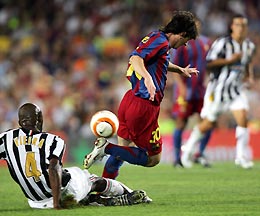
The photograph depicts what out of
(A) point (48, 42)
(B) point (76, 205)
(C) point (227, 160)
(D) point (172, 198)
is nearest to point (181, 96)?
(C) point (227, 160)

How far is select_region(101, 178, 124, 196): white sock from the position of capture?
8539mm

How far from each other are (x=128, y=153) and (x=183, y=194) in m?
1.38

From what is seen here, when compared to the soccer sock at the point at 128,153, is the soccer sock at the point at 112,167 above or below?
below

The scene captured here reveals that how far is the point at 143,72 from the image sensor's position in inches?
329

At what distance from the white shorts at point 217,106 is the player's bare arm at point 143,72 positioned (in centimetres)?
624

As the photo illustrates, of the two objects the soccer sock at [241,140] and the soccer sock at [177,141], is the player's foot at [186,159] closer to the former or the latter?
the soccer sock at [177,141]

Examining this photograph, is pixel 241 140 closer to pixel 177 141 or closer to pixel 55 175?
pixel 177 141

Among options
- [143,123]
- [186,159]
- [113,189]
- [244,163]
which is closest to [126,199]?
[113,189]

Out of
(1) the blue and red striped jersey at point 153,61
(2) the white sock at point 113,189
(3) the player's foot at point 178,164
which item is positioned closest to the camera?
A: (2) the white sock at point 113,189

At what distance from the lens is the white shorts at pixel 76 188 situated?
27.2 feet

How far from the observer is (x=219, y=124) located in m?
19.4

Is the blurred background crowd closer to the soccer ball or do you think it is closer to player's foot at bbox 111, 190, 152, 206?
the soccer ball

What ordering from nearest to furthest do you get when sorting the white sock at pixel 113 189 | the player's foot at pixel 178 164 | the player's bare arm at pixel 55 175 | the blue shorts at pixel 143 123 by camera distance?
1. the player's bare arm at pixel 55 175
2. the white sock at pixel 113 189
3. the blue shorts at pixel 143 123
4. the player's foot at pixel 178 164

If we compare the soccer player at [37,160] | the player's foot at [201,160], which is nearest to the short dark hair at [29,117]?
the soccer player at [37,160]
